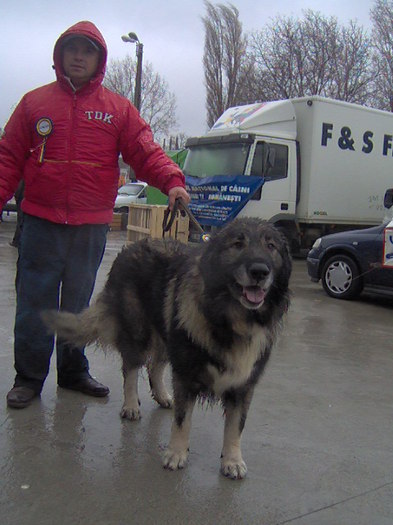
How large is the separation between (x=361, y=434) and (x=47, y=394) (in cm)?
221

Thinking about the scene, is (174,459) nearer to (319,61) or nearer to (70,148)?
(70,148)

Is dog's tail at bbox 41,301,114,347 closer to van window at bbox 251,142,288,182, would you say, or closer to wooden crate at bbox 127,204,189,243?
wooden crate at bbox 127,204,189,243

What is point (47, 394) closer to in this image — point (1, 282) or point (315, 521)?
point (315, 521)

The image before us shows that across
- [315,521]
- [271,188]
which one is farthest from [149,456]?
[271,188]

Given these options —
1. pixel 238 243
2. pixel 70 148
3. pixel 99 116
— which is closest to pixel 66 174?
pixel 70 148

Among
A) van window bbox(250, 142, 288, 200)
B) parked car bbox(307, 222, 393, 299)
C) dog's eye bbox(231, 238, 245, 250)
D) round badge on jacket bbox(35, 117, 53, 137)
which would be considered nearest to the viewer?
dog's eye bbox(231, 238, 245, 250)

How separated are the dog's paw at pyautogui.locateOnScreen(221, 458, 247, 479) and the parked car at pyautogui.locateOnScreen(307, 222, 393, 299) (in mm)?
5512

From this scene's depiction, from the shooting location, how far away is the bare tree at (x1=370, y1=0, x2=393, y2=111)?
23609mm

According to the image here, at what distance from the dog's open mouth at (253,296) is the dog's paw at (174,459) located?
3.22 ft

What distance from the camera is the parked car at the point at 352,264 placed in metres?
7.86

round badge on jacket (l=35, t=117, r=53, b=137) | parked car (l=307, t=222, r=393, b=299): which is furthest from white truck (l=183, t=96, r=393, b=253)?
round badge on jacket (l=35, t=117, r=53, b=137)

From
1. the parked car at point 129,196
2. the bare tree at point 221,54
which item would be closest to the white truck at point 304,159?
the parked car at point 129,196

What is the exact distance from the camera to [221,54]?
1137 inches

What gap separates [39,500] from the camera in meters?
2.47
